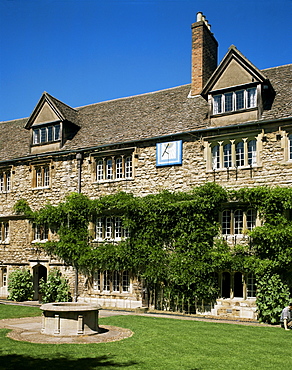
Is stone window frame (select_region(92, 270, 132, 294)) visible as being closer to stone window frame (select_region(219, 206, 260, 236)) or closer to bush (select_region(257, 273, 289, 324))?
stone window frame (select_region(219, 206, 260, 236))

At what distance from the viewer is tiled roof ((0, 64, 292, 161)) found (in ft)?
68.9

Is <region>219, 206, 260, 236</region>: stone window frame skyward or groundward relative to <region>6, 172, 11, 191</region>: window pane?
groundward

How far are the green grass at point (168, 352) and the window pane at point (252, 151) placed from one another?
294 inches

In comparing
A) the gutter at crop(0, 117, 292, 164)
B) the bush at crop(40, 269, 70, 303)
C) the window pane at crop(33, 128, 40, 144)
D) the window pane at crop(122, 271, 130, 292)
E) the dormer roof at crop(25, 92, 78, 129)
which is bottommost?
the bush at crop(40, 269, 70, 303)

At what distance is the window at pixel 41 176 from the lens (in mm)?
25141

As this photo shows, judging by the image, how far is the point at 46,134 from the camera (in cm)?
2553

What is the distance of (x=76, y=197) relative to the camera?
23.2 metres

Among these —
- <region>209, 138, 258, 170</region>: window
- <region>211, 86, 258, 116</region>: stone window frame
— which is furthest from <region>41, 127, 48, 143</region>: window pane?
<region>209, 138, 258, 170</region>: window

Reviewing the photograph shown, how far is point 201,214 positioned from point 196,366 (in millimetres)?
9862

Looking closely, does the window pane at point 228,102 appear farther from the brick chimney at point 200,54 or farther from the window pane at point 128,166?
the window pane at point 128,166

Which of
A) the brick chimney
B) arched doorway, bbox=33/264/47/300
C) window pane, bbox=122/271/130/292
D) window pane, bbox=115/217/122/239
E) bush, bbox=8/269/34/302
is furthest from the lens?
arched doorway, bbox=33/264/47/300

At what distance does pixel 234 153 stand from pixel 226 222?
122 inches

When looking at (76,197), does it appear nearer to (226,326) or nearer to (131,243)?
(131,243)

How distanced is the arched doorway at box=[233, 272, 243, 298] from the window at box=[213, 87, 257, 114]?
7398 millimetres
